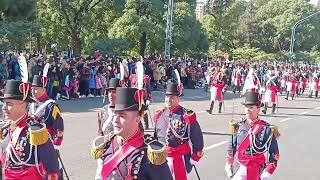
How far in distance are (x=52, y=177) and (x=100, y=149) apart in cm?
91

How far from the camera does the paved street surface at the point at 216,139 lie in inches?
420

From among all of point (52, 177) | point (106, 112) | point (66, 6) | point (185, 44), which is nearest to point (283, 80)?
point (185, 44)

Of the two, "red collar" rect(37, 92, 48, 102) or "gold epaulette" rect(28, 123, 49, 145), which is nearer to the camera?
"gold epaulette" rect(28, 123, 49, 145)

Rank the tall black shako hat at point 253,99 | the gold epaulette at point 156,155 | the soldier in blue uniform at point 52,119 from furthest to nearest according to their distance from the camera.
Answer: the soldier in blue uniform at point 52,119 < the tall black shako hat at point 253,99 < the gold epaulette at point 156,155

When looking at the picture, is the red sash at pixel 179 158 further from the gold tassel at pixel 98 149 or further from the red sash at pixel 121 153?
the red sash at pixel 121 153

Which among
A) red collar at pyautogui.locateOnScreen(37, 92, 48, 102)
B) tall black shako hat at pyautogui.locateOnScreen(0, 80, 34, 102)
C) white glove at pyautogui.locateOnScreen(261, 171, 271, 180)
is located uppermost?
tall black shako hat at pyautogui.locateOnScreen(0, 80, 34, 102)

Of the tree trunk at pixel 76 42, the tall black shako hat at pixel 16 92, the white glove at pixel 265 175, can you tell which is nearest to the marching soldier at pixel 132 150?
the tall black shako hat at pixel 16 92

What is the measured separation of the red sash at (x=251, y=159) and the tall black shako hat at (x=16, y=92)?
278cm

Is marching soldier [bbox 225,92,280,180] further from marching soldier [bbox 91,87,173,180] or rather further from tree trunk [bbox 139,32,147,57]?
tree trunk [bbox 139,32,147,57]

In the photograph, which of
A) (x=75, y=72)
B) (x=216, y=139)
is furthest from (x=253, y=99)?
(x=75, y=72)

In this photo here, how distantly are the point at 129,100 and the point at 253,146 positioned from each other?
10.3 feet

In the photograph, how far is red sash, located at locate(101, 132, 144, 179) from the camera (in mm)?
3906

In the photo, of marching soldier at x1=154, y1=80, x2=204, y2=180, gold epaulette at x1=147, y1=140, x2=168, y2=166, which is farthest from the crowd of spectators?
gold epaulette at x1=147, y1=140, x2=168, y2=166

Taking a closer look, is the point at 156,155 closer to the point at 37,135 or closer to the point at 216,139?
the point at 37,135
